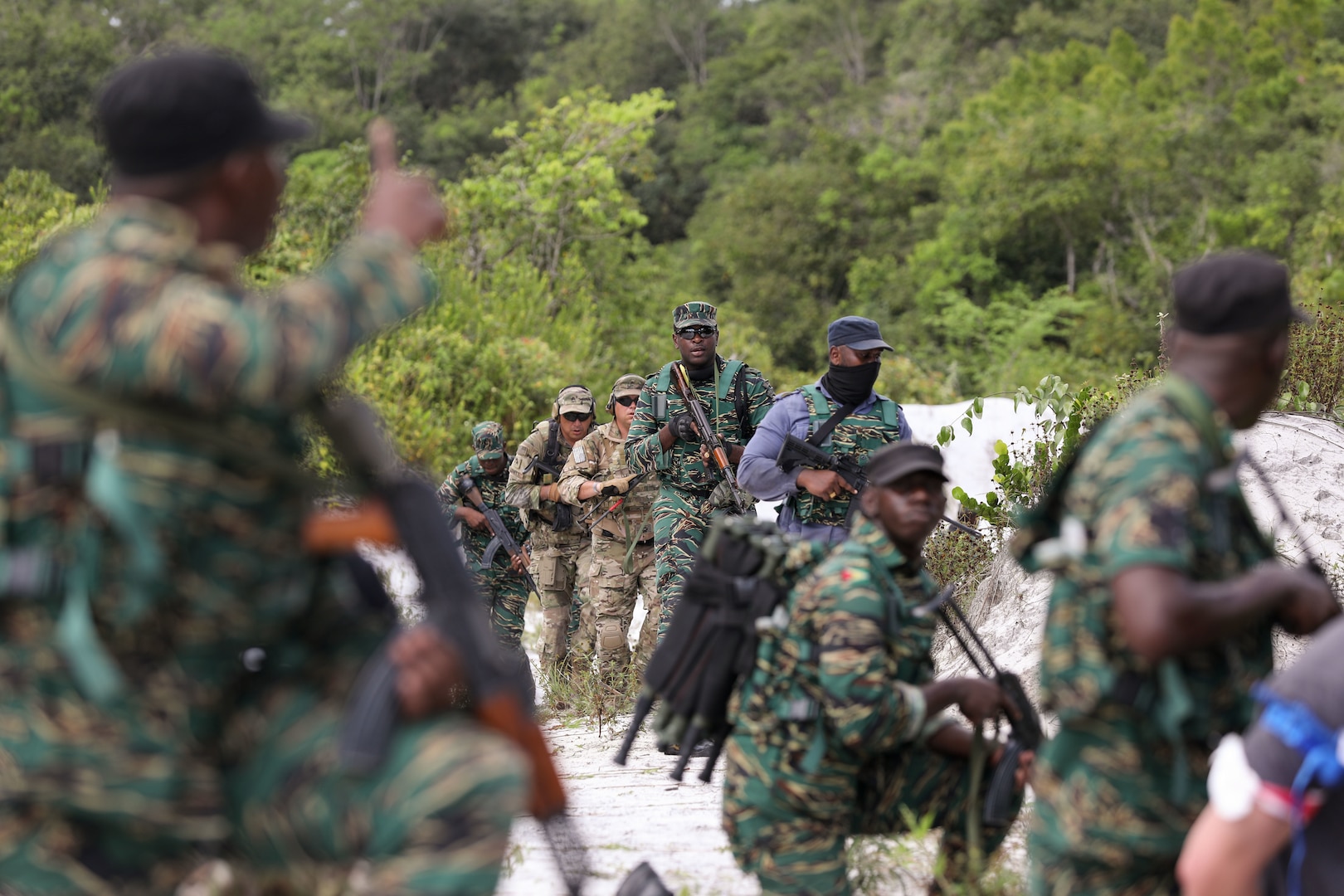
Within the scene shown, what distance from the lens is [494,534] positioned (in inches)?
400

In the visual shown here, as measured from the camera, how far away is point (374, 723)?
8.03 feet

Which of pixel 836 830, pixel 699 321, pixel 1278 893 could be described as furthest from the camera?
pixel 699 321

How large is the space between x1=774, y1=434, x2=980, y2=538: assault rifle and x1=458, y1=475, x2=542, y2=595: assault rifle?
356 cm

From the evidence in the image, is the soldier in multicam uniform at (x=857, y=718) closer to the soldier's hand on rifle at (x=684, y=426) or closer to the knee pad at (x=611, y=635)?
the soldier's hand on rifle at (x=684, y=426)

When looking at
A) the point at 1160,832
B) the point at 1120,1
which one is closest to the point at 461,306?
the point at 1160,832

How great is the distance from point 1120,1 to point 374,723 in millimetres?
45320

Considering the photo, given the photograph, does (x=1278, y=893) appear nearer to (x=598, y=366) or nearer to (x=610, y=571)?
(x=610, y=571)

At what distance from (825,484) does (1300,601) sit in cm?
395

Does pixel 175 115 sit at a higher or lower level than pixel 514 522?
higher

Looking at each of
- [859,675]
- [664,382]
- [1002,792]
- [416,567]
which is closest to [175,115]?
[416,567]

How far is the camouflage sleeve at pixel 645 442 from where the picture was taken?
8336 mm

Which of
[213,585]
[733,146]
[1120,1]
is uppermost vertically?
[213,585]

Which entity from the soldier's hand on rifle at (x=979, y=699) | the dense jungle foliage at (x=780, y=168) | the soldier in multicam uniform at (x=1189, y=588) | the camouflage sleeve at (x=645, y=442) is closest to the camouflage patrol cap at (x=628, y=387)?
the camouflage sleeve at (x=645, y=442)

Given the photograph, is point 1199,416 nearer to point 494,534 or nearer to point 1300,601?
point 1300,601
